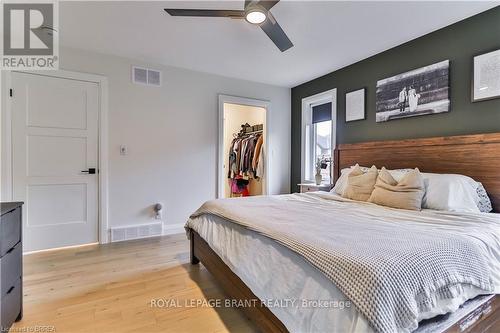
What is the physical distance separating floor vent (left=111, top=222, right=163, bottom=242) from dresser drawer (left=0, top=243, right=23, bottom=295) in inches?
61.2

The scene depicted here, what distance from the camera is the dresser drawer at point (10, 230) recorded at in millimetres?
1363

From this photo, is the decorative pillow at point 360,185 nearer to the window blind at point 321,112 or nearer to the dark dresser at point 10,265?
the window blind at point 321,112

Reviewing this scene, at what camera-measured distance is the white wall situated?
3.16 metres

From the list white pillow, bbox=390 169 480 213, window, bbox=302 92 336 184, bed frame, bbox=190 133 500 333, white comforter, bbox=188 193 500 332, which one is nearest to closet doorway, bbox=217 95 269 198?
window, bbox=302 92 336 184

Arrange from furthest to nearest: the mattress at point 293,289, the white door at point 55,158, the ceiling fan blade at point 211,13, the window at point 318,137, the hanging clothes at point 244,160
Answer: the hanging clothes at point 244,160 → the window at point 318,137 → the white door at point 55,158 → the ceiling fan blade at point 211,13 → the mattress at point 293,289

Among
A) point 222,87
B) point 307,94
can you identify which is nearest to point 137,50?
point 222,87

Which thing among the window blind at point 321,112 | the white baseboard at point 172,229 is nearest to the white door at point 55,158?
the white baseboard at point 172,229

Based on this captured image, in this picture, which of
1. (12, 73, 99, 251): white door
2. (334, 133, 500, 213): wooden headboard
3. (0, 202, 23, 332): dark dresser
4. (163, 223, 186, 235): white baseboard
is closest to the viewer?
(0, 202, 23, 332): dark dresser

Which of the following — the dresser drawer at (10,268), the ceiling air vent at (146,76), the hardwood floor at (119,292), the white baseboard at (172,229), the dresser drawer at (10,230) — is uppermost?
the ceiling air vent at (146,76)

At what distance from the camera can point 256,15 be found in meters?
1.69

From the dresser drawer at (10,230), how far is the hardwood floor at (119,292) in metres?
0.55

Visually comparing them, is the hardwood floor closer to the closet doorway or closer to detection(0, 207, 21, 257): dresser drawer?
detection(0, 207, 21, 257): dresser drawer

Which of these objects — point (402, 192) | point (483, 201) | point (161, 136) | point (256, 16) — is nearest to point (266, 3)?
point (256, 16)

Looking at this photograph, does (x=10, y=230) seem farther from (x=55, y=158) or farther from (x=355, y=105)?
(x=355, y=105)
